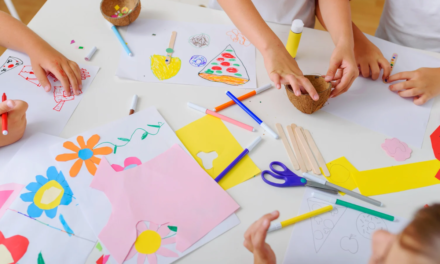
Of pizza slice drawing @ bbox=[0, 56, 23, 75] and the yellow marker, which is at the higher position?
pizza slice drawing @ bbox=[0, 56, 23, 75]

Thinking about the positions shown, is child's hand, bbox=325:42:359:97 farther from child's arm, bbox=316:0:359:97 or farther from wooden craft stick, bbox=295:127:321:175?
wooden craft stick, bbox=295:127:321:175

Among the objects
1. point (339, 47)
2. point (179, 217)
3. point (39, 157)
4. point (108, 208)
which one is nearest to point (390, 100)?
point (339, 47)

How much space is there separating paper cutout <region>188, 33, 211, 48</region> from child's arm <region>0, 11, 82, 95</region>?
1.00 feet

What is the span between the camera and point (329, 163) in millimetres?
607

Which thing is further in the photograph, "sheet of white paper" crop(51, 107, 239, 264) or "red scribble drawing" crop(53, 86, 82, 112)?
"red scribble drawing" crop(53, 86, 82, 112)

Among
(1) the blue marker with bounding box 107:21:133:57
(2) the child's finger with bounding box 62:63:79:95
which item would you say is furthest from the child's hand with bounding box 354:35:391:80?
(2) the child's finger with bounding box 62:63:79:95

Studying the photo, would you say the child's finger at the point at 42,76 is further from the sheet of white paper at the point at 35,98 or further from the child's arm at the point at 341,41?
the child's arm at the point at 341,41

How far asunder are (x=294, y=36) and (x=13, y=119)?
651mm

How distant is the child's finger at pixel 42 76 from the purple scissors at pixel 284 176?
52 centimetres

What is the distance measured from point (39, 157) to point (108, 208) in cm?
19

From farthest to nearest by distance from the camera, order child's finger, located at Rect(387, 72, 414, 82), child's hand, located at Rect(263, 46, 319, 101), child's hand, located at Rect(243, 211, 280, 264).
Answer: child's finger, located at Rect(387, 72, 414, 82) < child's hand, located at Rect(263, 46, 319, 101) < child's hand, located at Rect(243, 211, 280, 264)

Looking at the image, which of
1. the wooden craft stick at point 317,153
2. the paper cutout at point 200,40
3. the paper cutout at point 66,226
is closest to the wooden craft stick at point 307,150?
the wooden craft stick at point 317,153

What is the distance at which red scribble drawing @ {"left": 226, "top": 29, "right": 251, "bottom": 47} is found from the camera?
0.82m

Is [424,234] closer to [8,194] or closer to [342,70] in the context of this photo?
[342,70]
